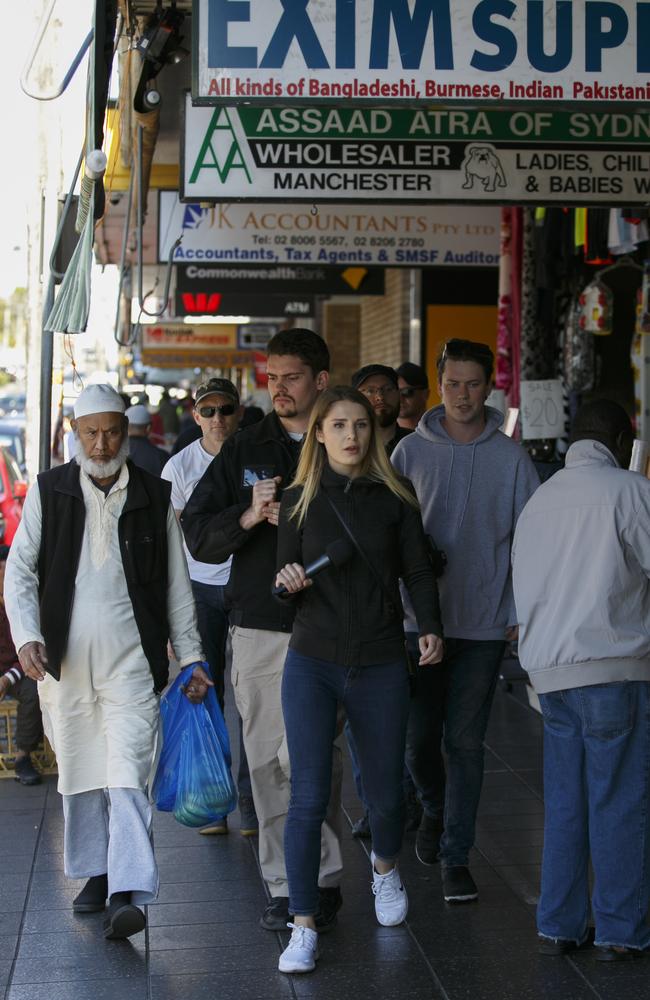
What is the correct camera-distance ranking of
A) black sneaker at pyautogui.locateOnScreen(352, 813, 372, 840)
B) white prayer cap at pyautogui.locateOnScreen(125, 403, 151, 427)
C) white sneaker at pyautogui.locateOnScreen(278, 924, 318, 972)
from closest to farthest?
1. white sneaker at pyautogui.locateOnScreen(278, 924, 318, 972)
2. black sneaker at pyautogui.locateOnScreen(352, 813, 372, 840)
3. white prayer cap at pyautogui.locateOnScreen(125, 403, 151, 427)

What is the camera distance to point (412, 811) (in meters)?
6.86

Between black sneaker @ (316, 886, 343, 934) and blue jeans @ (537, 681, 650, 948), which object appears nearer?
blue jeans @ (537, 681, 650, 948)

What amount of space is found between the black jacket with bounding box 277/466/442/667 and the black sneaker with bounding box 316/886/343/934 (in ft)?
3.28

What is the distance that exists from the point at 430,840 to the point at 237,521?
1.81 meters

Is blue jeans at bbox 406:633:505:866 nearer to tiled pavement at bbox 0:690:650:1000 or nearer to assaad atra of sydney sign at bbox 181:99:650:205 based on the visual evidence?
tiled pavement at bbox 0:690:650:1000

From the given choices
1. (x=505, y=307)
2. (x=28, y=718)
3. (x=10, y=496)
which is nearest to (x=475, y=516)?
(x=28, y=718)

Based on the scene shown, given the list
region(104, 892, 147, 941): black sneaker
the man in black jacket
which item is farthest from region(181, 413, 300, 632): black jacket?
region(104, 892, 147, 941): black sneaker

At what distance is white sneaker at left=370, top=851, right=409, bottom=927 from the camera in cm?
543

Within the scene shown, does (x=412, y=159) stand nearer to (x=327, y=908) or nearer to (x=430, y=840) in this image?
(x=430, y=840)

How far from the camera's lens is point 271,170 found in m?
7.43

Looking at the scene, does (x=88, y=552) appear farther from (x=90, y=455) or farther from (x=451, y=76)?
(x=451, y=76)

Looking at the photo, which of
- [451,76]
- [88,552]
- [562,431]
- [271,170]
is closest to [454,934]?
[88,552]

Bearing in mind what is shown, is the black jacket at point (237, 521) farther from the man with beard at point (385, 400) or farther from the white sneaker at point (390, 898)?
the man with beard at point (385, 400)

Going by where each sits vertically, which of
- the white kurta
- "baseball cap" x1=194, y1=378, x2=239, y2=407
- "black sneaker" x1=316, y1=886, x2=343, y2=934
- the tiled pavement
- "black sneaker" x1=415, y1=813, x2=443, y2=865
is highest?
"baseball cap" x1=194, y1=378, x2=239, y2=407
